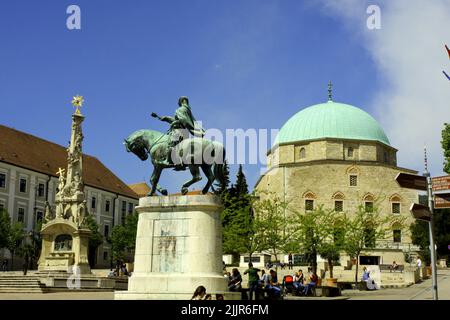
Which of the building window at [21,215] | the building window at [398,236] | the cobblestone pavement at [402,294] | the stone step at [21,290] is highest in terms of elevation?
the building window at [21,215]

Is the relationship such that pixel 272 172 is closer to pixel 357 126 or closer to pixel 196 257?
pixel 357 126

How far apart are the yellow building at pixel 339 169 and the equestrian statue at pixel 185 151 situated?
5182 centimetres

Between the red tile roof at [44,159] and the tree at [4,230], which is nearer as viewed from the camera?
the tree at [4,230]

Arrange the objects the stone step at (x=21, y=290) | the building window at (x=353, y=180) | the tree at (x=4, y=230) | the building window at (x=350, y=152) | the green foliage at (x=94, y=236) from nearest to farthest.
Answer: the stone step at (x=21, y=290), the tree at (x=4, y=230), the green foliage at (x=94, y=236), the building window at (x=353, y=180), the building window at (x=350, y=152)

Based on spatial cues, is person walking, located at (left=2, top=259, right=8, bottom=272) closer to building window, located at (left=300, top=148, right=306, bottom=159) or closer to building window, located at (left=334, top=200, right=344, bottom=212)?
building window, located at (left=300, top=148, right=306, bottom=159)

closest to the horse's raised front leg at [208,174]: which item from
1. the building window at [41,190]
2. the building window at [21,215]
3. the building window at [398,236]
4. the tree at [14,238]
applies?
the tree at [14,238]

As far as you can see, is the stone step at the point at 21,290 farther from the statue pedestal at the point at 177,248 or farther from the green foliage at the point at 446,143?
the green foliage at the point at 446,143

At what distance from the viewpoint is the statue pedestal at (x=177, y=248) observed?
16516 millimetres

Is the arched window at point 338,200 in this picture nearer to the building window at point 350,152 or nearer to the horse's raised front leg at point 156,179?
the building window at point 350,152

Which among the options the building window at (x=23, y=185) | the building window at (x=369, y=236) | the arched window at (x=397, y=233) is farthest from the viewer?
the arched window at (x=397, y=233)

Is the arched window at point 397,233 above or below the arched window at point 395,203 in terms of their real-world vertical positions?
below

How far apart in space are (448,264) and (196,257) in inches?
1938

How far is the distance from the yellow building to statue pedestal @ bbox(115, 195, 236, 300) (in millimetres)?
52630

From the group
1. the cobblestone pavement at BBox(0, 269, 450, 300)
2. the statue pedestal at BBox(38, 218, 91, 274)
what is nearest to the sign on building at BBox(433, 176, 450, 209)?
the cobblestone pavement at BBox(0, 269, 450, 300)
